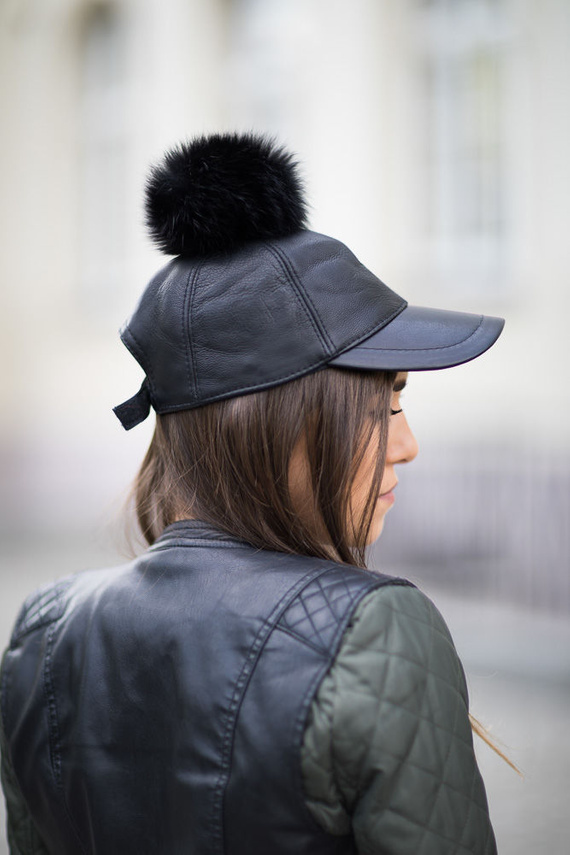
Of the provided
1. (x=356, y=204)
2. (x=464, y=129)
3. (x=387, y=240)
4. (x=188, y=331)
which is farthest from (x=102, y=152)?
(x=188, y=331)

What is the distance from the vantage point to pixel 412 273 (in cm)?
891

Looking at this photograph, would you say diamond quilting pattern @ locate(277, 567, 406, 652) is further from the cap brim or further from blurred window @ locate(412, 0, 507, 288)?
blurred window @ locate(412, 0, 507, 288)

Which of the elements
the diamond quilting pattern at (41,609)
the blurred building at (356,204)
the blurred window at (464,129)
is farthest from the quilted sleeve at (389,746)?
the blurred window at (464,129)

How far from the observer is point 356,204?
912 centimetres

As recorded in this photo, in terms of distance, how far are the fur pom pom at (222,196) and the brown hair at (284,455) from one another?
235 mm

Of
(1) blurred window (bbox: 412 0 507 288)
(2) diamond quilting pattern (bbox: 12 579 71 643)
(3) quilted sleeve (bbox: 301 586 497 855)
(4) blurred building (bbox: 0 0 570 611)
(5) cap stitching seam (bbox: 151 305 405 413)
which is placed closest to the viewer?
(3) quilted sleeve (bbox: 301 586 497 855)

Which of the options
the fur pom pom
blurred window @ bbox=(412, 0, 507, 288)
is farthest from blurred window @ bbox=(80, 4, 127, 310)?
the fur pom pom

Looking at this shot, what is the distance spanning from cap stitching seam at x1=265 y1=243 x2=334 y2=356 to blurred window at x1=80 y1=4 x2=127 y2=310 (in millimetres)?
10200

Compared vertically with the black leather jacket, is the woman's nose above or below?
above

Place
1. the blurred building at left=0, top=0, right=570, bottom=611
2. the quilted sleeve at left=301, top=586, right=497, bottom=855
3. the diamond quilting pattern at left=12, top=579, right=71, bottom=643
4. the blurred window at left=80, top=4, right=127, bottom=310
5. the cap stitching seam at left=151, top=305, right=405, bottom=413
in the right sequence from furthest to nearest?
the blurred window at left=80, top=4, right=127, bottom=310, the blurred building at left=0, top=0, right=570, bottom=611, the diamond quilting pattern at left=12, top=579, right=71, bottom=643, the cap stitching seam at left=151, top=305, right=405, bottom=413, the quilted sleeve at left=301, top=586, right=497, bottom=855

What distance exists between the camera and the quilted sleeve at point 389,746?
3.12 ft

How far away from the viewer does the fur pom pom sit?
1.25 meters

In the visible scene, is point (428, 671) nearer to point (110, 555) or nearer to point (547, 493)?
point (547, 493)

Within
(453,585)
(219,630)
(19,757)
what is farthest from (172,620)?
(453,585)
